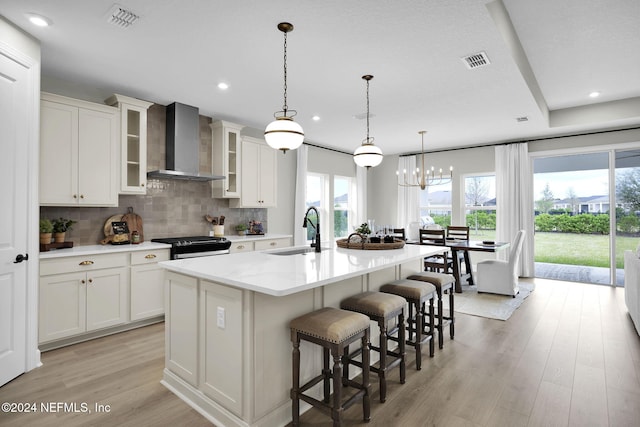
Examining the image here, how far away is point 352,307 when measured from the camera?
2.43 metres

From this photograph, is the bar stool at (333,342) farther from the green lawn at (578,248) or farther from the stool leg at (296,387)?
the green lawn at (578,248)

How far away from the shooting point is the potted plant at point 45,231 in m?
3.19

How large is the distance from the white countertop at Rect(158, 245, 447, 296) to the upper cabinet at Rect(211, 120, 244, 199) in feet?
7.23

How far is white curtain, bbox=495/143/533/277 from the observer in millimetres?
6250

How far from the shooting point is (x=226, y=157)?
4785mm

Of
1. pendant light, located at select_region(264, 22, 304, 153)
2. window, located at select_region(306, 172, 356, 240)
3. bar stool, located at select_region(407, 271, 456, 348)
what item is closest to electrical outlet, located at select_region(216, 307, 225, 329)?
Answer: pendant light, located at select_region(264, 22, 304, 153)

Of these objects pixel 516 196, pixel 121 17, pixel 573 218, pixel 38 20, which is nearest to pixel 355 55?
pixel 121 17

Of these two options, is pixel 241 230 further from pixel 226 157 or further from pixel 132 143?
pixel 132 143

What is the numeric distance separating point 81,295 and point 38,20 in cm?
229

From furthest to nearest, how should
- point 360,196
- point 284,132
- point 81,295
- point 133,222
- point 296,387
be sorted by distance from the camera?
point 360,196 < point 133,222 < point 81,295 < point 284,132 < point 296,387

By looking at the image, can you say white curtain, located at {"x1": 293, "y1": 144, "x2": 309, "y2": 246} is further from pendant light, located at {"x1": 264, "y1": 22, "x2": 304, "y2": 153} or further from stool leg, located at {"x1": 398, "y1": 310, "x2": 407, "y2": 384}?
stool leg, located at {"x1": 398, "y1": 310, "x2": 407, "y2": 384}

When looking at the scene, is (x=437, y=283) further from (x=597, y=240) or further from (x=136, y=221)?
(x=597, y=240)

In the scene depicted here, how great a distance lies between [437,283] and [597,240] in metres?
4.54

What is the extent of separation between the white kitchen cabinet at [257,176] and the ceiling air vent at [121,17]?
8.27 ft
